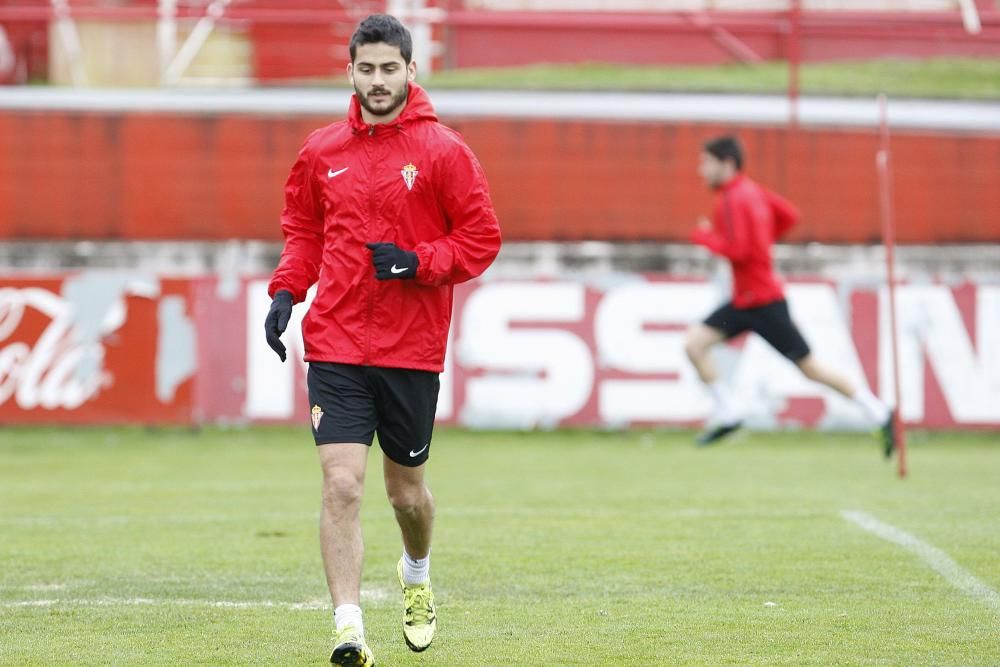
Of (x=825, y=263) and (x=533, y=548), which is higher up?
(x=825, y=263)

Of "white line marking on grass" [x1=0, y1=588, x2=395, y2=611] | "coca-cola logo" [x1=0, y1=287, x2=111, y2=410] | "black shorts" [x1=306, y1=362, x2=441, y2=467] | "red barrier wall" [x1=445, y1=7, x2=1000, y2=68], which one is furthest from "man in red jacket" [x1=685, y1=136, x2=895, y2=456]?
"black shorts" [x1=306, y1=362, x2=441, y2=467]

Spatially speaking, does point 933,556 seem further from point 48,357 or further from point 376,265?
point 48,357

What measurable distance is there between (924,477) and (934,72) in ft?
34.2

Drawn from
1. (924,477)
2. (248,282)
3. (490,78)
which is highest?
(490,78)

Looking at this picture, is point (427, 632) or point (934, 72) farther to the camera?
point (934, 72)

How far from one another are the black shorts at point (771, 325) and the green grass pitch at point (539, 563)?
99 cm

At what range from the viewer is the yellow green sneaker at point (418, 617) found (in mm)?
6121

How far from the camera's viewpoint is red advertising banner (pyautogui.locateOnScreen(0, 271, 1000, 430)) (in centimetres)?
1680

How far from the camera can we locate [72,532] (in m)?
9.66

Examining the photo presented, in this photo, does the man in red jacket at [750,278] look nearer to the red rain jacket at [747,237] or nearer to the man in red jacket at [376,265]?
the red rain jacket at [747,237]

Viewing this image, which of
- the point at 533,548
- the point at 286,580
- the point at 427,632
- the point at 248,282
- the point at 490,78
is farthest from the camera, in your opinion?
the point at 490,78

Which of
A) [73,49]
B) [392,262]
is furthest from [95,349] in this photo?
[392,262]

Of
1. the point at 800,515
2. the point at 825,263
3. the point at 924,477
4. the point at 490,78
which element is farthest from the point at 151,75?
the point at 800,515

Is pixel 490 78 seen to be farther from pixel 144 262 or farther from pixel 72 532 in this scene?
pixel 72 532
